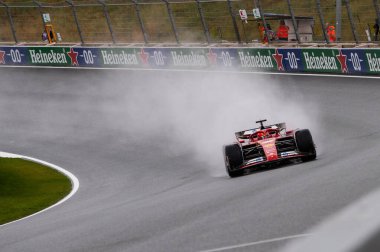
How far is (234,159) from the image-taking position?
51.0 feet

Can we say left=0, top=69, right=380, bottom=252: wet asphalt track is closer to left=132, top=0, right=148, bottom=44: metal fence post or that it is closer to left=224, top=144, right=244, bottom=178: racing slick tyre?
left=224, top=144, right=244, bottom=178: racing slick tyre

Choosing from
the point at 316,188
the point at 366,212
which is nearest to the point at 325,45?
the point at 316,188

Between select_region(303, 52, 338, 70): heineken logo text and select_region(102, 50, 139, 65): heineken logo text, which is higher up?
Result: select_region(102, 50, 139, 65): heineken logo text

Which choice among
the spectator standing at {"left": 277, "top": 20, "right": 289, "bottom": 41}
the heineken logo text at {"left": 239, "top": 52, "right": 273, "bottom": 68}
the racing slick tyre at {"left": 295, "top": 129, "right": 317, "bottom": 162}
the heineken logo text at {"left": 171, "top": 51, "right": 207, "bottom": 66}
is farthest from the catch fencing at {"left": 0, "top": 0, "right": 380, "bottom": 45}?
the racing slick tyre at {"left": 295, "top": 129, "right": 317, "bottom": 162}

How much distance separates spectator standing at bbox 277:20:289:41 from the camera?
1251 inches

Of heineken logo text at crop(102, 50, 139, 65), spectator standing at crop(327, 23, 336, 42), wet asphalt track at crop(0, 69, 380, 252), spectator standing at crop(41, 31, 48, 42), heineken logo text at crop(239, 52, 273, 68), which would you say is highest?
spectator standing at crop(41, 31, 48, 42)

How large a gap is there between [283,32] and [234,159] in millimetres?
17287

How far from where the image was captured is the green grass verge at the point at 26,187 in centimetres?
1791

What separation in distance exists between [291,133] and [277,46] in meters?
16.2

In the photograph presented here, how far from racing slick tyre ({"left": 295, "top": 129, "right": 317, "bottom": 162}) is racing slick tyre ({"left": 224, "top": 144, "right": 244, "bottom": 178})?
3.83 ft

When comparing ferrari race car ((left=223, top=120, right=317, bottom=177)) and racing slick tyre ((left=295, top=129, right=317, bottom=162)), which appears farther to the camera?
ferrari race car ((left=223, top=120, right=317, bottom=177))

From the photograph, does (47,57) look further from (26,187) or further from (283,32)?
(26,187)

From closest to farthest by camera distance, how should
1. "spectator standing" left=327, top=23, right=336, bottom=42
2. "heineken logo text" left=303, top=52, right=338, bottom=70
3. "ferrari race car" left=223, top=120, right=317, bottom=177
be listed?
"ferrari race car" left=223, top=120, right=317, bottom=177 → "heineken logo text" left=303, top=52, right=338, bottom=70 → "spectator standing" left=327, top=23, right=336, bottom=42

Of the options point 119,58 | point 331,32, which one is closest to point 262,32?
point 331,32
